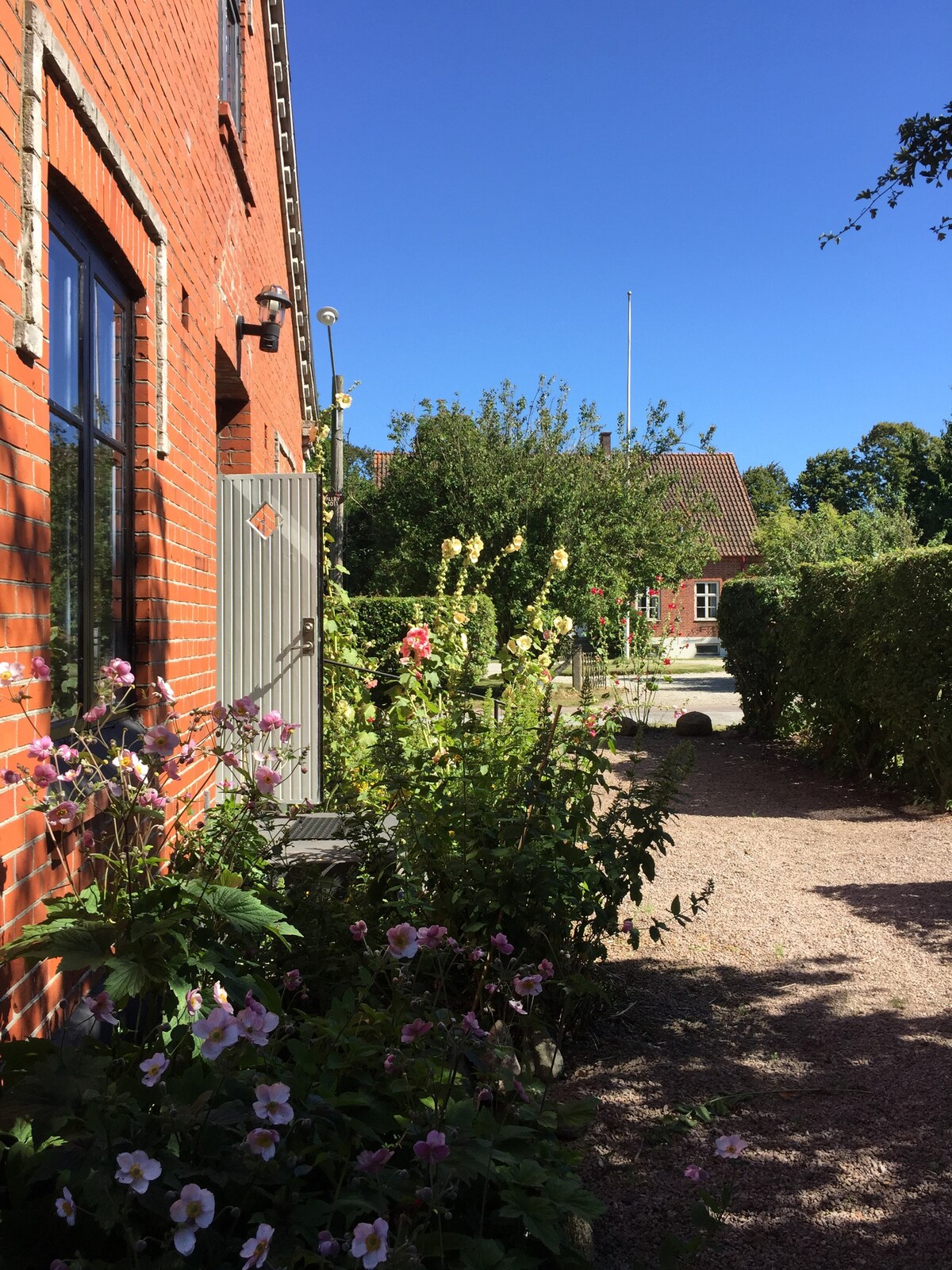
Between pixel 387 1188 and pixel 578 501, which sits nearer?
pixel 387 1188

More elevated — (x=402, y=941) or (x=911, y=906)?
(x=402, y=941)

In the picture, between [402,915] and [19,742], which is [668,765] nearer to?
[402,915]

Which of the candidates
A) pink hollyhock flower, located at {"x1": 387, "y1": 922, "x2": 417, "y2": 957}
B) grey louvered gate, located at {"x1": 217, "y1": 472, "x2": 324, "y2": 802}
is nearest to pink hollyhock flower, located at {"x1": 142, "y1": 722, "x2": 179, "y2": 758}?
pink hollyhock flower, located at {"x1": 387, "y1": 922, "x2": 417, "y2": 957}

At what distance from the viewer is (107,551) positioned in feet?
12.3

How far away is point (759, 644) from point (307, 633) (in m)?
8.40

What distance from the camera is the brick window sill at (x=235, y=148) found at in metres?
5.78

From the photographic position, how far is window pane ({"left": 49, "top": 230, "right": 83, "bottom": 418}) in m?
3.09

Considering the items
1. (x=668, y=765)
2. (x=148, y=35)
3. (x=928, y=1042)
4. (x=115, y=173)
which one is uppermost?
(x=148, y=35)

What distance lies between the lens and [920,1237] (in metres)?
2.74

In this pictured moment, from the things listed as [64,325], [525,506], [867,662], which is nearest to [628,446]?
[525,506]

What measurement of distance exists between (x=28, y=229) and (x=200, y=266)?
268cm

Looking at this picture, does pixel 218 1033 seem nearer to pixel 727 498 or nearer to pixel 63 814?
pixel 63 814

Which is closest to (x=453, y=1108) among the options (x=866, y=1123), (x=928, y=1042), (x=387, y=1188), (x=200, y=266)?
(x=387, y=1188)

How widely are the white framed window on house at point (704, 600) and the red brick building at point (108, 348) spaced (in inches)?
1486
